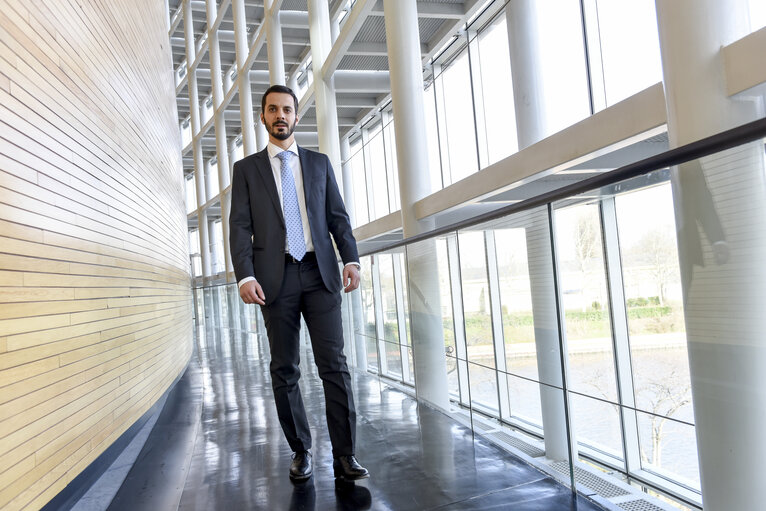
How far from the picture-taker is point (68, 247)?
10.2 ft

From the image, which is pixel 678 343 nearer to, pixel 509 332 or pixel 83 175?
pixel 509 332

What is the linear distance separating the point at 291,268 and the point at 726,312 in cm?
168

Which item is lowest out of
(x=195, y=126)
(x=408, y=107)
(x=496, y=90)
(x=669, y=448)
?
(x=669, y=448)

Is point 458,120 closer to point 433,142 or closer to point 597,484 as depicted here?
point 433,142

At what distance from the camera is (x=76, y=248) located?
3.25 meters

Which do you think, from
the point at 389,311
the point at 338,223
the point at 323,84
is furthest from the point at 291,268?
the point at 323,84

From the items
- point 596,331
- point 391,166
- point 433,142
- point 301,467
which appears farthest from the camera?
point 391,166

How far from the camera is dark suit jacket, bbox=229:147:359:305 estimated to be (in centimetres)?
265

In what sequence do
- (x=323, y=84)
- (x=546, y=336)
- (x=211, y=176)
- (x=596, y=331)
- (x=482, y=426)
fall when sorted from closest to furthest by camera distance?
(x=546, y=336) → (x=596, y=331) → (x=482, y=426) → (x=323, y=84) → (x=211, y=176)

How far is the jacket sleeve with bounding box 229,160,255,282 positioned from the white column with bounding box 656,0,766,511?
1691 millimetres

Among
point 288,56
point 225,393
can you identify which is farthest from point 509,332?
point 288,56

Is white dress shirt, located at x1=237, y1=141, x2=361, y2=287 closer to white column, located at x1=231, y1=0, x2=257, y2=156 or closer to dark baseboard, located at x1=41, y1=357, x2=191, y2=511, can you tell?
dark baseboard, located at x1=41, y1=357, x2=191, y2=511

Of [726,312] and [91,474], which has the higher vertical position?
[726,312]

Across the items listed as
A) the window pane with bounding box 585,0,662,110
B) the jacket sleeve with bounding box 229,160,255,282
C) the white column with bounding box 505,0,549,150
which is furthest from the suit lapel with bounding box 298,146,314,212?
the window pane with bounding box 585,0,662,110
